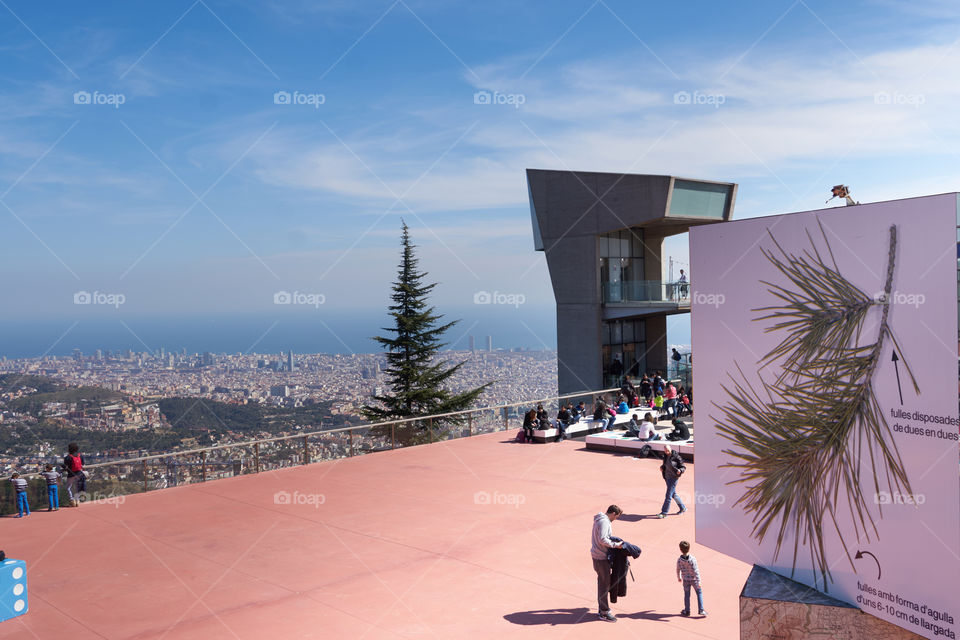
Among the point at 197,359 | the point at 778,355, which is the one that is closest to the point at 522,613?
the point at 778,355

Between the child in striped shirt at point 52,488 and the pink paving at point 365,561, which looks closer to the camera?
the pink paving at point 365,561

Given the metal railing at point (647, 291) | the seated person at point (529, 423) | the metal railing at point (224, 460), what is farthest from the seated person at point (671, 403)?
the metal railing at point (647, 291)

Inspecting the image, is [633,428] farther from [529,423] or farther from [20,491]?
[20,491]

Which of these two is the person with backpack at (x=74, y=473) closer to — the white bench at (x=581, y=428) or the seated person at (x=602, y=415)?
the white bench at (x=581, y=428)

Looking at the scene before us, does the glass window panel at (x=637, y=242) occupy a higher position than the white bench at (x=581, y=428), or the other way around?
the glass window panel at (x=637, y=242)

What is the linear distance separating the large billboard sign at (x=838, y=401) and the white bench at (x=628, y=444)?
36.3 feet

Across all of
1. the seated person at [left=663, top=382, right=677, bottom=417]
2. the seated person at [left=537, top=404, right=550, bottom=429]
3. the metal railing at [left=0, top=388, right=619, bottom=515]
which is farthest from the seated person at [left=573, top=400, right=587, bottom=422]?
the seated person at [left=663, top=382, right=677, bottom=417]

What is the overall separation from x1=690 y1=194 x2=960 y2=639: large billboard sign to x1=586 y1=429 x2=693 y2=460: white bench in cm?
1106

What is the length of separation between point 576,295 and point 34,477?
26134mm

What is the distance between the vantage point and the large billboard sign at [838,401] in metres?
4.86

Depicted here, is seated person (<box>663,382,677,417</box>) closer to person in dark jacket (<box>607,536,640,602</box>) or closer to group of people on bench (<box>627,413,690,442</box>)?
group of people on bench (<box>627,413,690,442</box>)

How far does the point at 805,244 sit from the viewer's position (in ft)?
18.9

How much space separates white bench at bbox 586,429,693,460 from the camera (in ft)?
57.6

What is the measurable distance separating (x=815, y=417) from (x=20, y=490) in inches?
543
